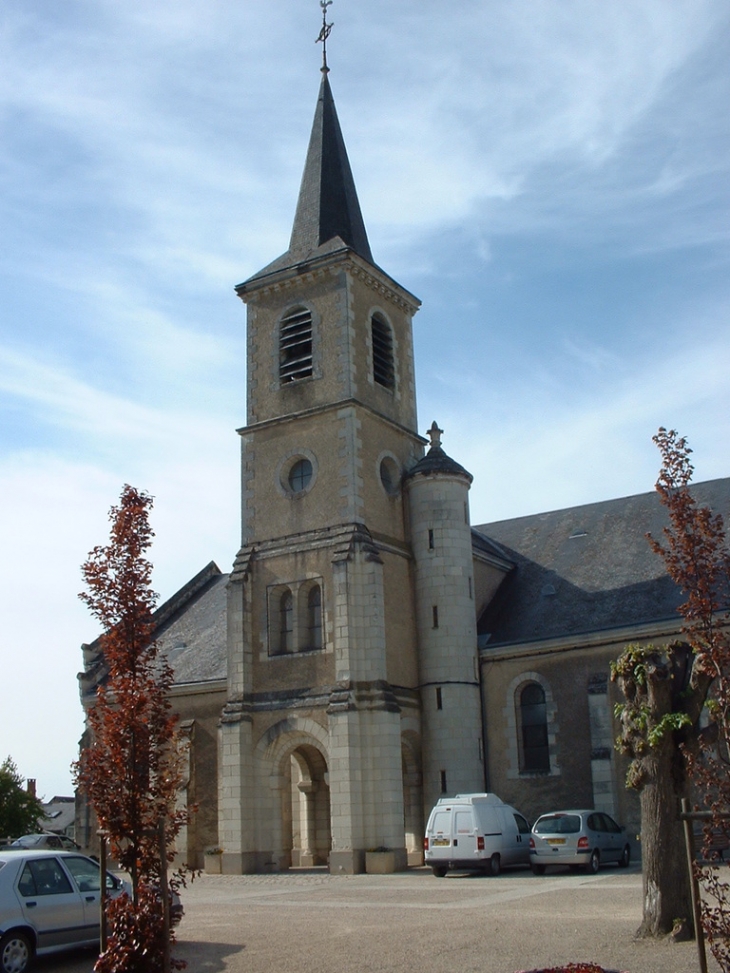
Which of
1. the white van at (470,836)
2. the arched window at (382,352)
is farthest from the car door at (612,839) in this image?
the arched window at (382,352)

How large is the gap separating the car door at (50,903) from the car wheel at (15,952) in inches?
6.4

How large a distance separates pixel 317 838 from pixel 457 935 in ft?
49.9

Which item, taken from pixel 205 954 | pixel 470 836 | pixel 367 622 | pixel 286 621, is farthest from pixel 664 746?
pixel 286 621

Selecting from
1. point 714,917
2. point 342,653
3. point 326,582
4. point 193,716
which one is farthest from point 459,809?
point 714,917

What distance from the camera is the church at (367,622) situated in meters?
25.4

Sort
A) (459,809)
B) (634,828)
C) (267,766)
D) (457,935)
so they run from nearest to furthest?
(457,935) < (459,809) < (634,828) < (267,766)

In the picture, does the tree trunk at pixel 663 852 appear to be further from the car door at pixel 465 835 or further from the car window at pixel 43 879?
the car door at pixel 465 835

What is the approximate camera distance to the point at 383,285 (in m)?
30.6

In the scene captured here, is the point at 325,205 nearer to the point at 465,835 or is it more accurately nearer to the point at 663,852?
the point at 465,835

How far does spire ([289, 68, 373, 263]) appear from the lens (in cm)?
3075

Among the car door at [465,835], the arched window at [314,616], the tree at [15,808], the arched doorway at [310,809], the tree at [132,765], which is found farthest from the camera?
the tree at [15,808]

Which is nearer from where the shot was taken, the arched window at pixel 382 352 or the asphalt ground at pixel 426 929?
the asphalt ground at pixel 426 929

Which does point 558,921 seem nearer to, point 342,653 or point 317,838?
point 342,653

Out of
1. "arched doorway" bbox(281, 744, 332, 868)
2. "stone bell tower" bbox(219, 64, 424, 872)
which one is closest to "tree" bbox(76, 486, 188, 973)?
"stone bell tower" bbox(219, 64, 424, 872)
